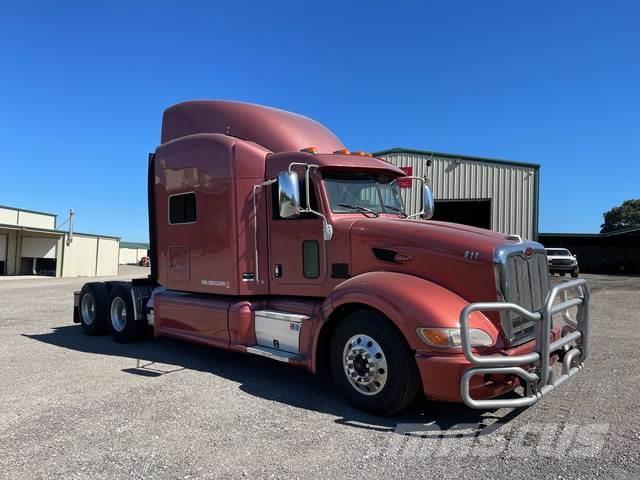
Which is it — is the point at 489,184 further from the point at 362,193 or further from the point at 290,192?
the point at 290,192

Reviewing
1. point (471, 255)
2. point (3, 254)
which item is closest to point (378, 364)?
point (471, 255)

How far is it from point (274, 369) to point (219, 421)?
2.13m

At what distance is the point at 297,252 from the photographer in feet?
20.3

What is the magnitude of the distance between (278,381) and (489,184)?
1826cm

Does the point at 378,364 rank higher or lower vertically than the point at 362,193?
lower

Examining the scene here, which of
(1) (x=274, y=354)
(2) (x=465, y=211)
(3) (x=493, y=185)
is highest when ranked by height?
(3) (x=493, y=185)

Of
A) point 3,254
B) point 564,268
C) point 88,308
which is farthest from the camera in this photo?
point 3,254

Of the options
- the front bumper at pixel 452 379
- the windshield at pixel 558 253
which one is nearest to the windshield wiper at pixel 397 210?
the front bumper at pixel 452 379

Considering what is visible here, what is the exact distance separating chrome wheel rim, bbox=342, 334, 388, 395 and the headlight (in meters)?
0.53

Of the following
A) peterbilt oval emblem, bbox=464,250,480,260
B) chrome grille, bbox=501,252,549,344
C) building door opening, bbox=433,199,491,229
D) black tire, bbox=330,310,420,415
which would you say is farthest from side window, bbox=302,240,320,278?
building door opening, bbox=433,199,491,229

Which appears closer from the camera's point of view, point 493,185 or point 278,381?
point 278,381

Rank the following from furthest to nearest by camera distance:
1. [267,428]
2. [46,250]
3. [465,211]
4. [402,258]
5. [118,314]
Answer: [46,250], [465,211], [118,314], [402,258], [267,428]

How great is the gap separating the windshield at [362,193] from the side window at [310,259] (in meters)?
0.50

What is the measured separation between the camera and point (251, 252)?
6.59 metres
